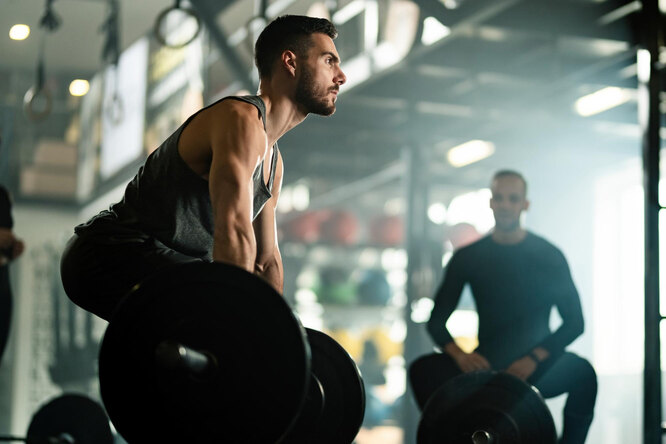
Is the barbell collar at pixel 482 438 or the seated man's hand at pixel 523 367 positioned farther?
the seated man's hand at pixel 523 367

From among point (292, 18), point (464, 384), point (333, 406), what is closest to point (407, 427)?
point (464, 384)

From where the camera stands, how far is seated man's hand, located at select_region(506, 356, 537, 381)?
133 inches

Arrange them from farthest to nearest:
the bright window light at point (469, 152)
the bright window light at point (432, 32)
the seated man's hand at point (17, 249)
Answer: the bright window light at point (469, 152), the bright window light at point (432, 32), the seated man's hand at point (17, 249)

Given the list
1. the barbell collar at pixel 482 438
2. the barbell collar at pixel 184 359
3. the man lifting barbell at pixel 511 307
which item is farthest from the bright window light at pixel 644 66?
the barbell collar at pixel 184 359

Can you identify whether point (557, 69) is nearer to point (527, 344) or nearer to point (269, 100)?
point (527, 344)

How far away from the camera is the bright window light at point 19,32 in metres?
5.19

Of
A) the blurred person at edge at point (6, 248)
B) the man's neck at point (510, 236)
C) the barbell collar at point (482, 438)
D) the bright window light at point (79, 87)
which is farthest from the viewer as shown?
the bright window light at point (79, 87)

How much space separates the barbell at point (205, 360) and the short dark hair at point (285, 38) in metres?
0.59

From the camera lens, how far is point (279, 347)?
1866mm

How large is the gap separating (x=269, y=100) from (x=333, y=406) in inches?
31.4

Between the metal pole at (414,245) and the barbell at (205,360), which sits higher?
the barbell at (205,360)

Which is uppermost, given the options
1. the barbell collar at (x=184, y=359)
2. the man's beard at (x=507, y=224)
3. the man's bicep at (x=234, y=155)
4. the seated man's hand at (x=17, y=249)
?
the man's bicep at (x=234, y=155)

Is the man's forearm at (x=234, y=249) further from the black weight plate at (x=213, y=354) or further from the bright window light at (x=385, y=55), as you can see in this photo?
the bright window light at (x=385, y=55)

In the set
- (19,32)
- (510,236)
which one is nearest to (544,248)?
(510,236)
